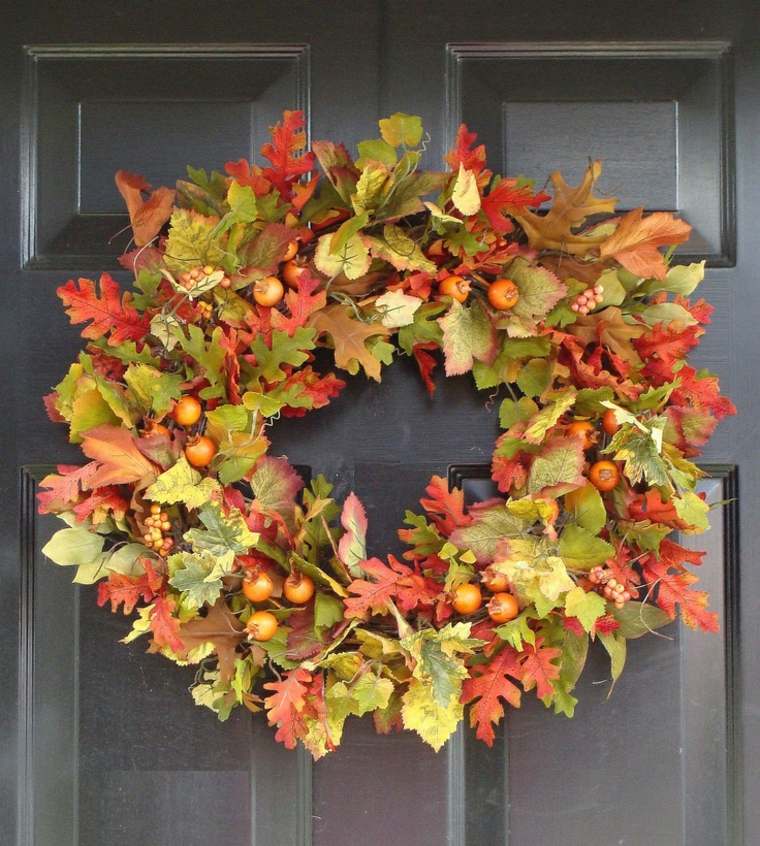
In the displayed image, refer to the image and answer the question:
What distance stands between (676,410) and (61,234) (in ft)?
2.63

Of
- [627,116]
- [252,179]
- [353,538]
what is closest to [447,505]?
[353,538]

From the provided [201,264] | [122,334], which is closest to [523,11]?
[201,264]

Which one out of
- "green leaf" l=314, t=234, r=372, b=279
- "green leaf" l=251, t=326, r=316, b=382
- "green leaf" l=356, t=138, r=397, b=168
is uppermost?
"green leaf" l=356, t=138, r=397, b=168

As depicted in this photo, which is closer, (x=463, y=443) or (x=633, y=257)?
(x=633, y=257)

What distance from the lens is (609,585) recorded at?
834 mm

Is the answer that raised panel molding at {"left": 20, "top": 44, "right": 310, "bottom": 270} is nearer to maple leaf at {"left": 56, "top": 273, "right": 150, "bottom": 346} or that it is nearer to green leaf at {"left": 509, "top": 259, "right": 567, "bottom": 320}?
maple leaf at {"left": 56, "top": 273, "right": 150, "bottom": 346}

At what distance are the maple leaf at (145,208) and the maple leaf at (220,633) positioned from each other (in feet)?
1.42

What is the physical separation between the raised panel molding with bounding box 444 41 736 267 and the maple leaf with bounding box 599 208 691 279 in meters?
0.15

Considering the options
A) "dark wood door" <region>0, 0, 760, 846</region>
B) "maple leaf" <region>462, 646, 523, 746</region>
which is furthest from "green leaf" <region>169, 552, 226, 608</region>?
"maple leaf" <region>462, 646, 523, 746</region>

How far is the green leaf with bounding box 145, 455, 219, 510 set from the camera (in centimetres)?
80

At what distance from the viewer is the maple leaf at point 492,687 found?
864 mm

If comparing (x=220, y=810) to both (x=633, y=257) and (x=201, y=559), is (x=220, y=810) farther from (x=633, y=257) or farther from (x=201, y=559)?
(x=633, y=257)

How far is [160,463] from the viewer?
2.72 feet

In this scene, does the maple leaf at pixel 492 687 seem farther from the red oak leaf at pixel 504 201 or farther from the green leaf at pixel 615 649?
the red oak leaf at pixel 504 201
